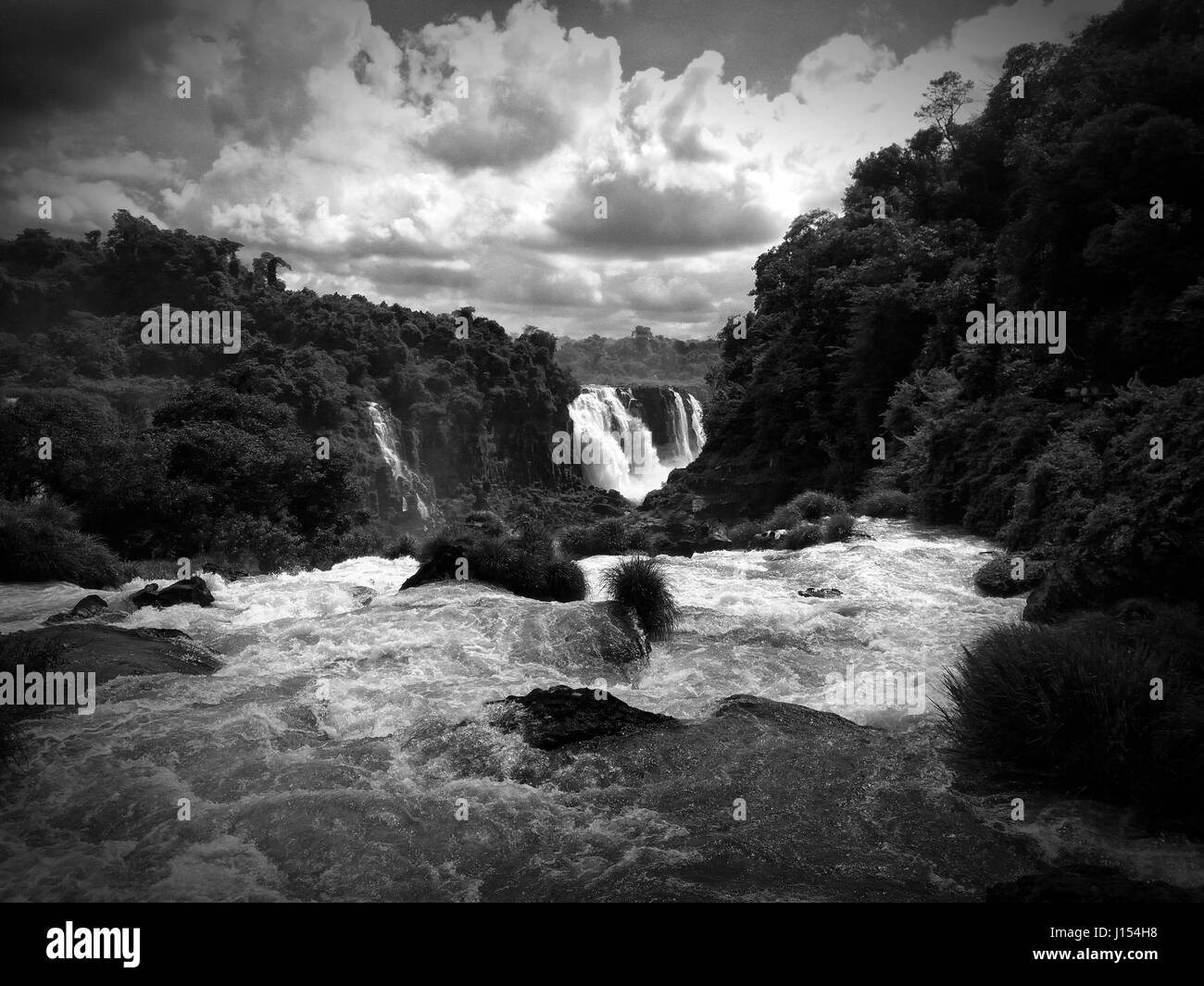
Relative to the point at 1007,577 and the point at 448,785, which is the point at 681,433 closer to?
the point at 1007,577

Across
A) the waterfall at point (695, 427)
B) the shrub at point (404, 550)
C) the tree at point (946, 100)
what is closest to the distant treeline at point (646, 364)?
the waterfall at point (695, 427)

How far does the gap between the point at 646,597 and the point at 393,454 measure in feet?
175

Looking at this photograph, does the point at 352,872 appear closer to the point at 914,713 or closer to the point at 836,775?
the point at 836,775

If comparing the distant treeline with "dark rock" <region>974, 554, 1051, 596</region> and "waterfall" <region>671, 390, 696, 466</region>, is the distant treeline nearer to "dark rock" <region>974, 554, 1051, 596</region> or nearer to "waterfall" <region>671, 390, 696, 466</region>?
"waterfall" <region>671, 390, 696, 466</region>

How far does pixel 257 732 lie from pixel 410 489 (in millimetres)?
56058

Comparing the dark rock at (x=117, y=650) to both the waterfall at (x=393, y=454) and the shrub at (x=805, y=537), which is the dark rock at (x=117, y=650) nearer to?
the shrub at (x=805, y=537)

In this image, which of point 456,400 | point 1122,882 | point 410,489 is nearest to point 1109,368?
point 1122,882

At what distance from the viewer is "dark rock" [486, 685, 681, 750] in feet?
22.6

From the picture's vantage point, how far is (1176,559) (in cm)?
875

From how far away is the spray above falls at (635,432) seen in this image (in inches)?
2894

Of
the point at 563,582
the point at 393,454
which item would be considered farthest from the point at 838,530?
the point at 393,454

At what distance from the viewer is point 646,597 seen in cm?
1144

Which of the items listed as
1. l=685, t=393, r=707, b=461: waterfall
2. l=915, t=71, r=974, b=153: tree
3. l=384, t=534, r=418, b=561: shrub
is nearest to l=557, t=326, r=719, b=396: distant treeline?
l=685, t=393, r=707, b=461: waterfall

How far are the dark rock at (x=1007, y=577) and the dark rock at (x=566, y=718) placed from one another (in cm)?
855
